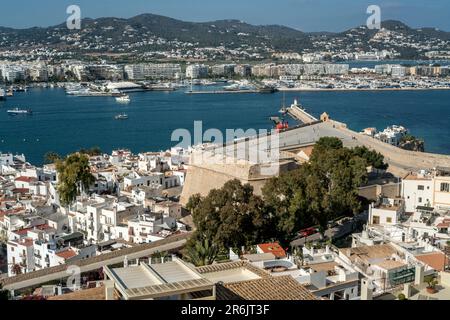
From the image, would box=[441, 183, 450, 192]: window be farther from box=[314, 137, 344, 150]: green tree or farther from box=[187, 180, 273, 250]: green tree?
box=[314, 137, 344, 150]: green tree

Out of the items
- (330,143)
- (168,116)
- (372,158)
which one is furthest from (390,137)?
(168,116)

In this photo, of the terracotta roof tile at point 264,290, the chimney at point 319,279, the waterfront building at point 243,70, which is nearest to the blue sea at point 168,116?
the chimney at point 319,279

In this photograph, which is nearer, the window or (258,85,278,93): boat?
Answer: the window

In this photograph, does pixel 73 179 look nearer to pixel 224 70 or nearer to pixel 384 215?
pixel 384 215

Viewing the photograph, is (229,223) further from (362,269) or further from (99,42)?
(99,42)

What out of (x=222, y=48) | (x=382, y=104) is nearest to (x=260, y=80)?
(x=382, y=104)

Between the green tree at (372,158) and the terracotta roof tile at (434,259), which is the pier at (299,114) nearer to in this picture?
the green tree at (372,158)

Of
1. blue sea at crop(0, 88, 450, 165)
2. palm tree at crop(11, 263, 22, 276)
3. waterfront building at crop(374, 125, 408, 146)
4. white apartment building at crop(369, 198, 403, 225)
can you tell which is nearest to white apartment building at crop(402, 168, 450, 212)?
white apartment building at crop(369, 198, 403, 225)
